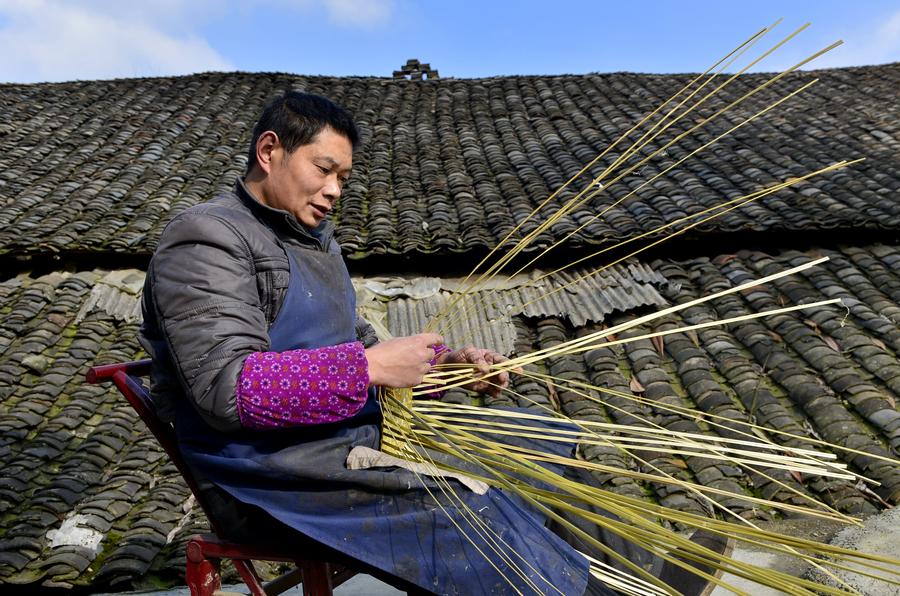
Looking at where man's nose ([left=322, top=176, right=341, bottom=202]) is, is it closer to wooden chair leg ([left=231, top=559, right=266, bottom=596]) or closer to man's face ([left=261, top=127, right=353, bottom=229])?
man's face ([left=261, top=127, right=353, bottom=229])

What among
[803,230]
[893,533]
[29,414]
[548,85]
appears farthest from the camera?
[548,85]

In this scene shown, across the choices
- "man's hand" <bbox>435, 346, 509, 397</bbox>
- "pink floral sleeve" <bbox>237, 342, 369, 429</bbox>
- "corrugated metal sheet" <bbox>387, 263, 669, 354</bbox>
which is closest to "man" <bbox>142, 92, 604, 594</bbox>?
"pink floral sleeve" <bbox>237, 342, 369, 429</bbox>

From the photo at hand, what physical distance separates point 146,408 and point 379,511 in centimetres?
55

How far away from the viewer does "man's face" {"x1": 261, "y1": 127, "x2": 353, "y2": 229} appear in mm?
1761

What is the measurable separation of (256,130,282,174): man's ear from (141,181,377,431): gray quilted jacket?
73 mm

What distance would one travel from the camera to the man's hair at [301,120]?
1.76 metres

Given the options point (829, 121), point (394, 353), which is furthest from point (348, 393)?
point (829, 121)

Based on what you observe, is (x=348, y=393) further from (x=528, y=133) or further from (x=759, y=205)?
(x=528, y=133)

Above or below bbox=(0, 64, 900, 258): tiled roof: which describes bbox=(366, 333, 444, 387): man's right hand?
below

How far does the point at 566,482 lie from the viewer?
1570 mm

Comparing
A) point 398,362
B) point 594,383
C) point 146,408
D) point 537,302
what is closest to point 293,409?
point 398,362

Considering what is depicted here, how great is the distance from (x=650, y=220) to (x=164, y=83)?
729 cm

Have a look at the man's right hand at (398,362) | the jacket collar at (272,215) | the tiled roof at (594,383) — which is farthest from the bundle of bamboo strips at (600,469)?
the tiled roof at (594,383)

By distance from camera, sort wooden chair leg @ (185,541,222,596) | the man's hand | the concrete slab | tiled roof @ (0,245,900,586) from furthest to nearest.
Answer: tiled roof @ (0,245,900,586) → the concrete slab → the man's hand → wooden chair leg @ (185,541,222,596)
